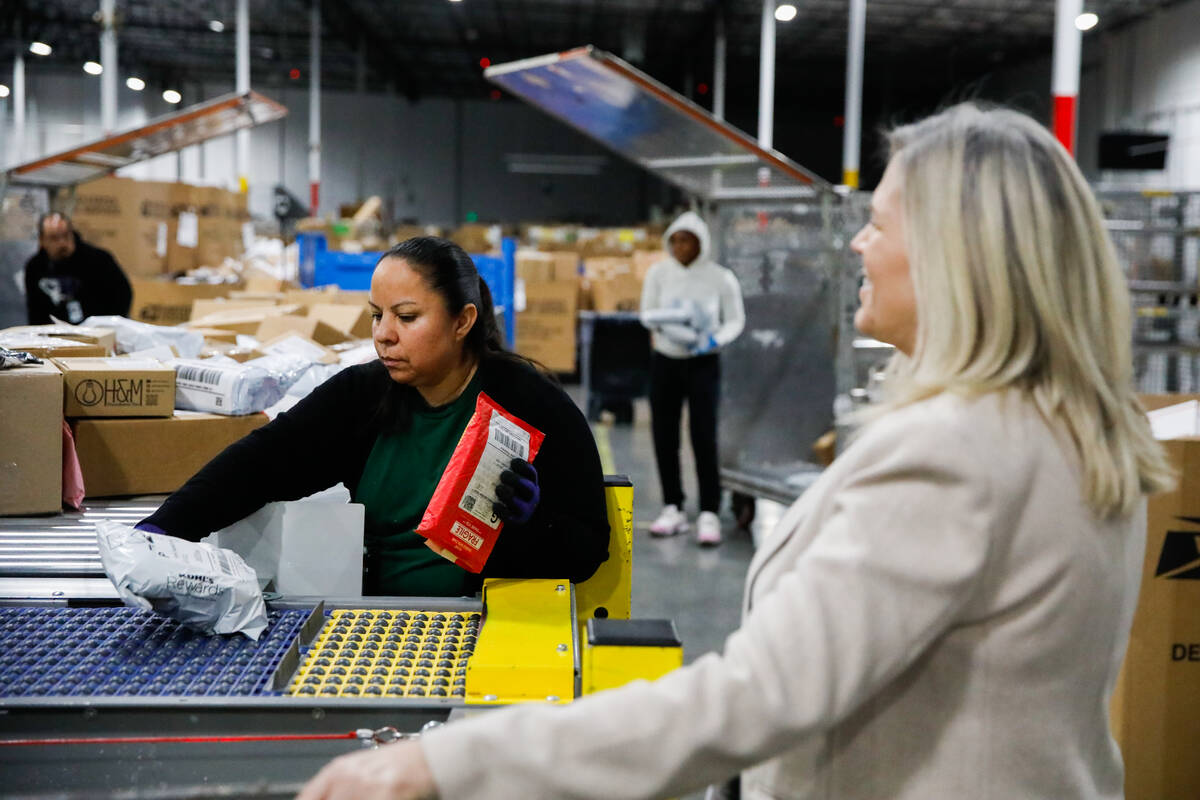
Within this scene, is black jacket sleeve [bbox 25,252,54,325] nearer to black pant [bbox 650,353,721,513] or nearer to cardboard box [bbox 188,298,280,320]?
cardboard box [bbox 188,298,280,320]

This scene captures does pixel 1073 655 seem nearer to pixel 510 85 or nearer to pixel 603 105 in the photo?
pixel 603 105

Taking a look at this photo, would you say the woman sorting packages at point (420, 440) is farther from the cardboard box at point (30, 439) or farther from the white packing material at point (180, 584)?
the cardboard box at point (30, 439)

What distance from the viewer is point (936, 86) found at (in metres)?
20.5

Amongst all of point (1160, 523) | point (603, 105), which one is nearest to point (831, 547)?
point (1160, 523)

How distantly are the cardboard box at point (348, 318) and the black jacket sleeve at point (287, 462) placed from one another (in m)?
1.99

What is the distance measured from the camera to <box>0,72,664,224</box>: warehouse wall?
20328 mm

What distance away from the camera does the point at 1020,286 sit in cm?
88

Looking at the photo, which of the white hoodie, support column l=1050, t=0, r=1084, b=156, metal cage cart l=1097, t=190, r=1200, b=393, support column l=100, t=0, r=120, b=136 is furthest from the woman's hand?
support column l=100, t=0, r=120, b=136

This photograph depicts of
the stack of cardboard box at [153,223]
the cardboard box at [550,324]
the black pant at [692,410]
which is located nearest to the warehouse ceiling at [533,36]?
the cardboard box at [550,324]

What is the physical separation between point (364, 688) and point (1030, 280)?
34.2 inches

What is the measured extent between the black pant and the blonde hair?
4511mm

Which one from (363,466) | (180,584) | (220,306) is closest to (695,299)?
(220,306)

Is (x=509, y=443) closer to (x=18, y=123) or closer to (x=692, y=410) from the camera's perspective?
(x=692, y=410)

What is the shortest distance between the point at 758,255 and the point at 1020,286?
4827mm
